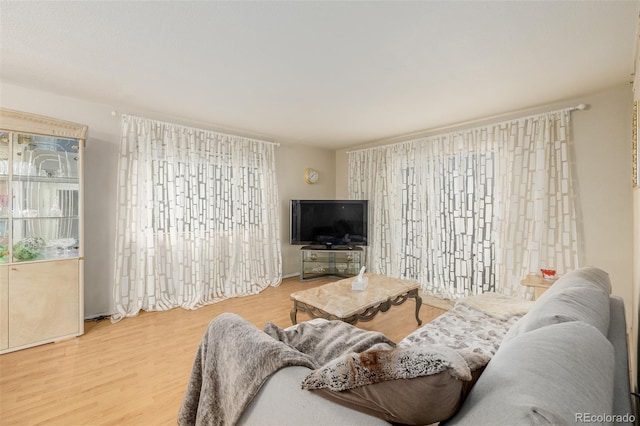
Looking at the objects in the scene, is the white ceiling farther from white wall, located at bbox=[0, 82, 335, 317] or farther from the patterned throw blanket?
the patterned throw blanket

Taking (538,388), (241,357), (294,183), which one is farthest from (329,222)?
(538,388)

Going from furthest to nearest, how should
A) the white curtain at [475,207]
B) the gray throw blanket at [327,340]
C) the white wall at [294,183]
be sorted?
the white wall at [294,183]
the white curtain at [475,207]
the gray throw blanket at [327,340]

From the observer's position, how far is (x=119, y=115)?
3164mm

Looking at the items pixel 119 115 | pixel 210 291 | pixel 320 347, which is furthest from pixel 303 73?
pixel 210 291

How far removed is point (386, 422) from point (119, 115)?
384 centimetres

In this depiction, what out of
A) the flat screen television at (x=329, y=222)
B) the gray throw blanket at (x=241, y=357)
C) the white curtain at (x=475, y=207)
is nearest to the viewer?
the gray throw blanket at (x=241, y=357)

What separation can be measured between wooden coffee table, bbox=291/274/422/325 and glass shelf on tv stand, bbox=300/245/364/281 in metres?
1.71

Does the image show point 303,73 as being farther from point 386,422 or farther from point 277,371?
point 386,422

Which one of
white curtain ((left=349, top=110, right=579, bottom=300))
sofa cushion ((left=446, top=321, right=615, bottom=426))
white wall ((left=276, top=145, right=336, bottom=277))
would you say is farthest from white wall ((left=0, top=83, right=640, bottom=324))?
sofa cushion ((left=446, top=321, right=615, bottom=426))

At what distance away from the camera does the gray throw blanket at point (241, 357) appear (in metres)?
1.01

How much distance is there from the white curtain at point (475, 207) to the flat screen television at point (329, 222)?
26cm

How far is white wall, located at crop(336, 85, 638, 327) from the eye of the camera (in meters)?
2.64

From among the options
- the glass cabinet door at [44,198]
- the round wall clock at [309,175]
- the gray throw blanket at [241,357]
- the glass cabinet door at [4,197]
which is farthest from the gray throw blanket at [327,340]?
the round wall clock at [309,175]

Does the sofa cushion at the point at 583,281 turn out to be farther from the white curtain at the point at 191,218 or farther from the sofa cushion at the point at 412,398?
the white curtain at the point at 191,218
